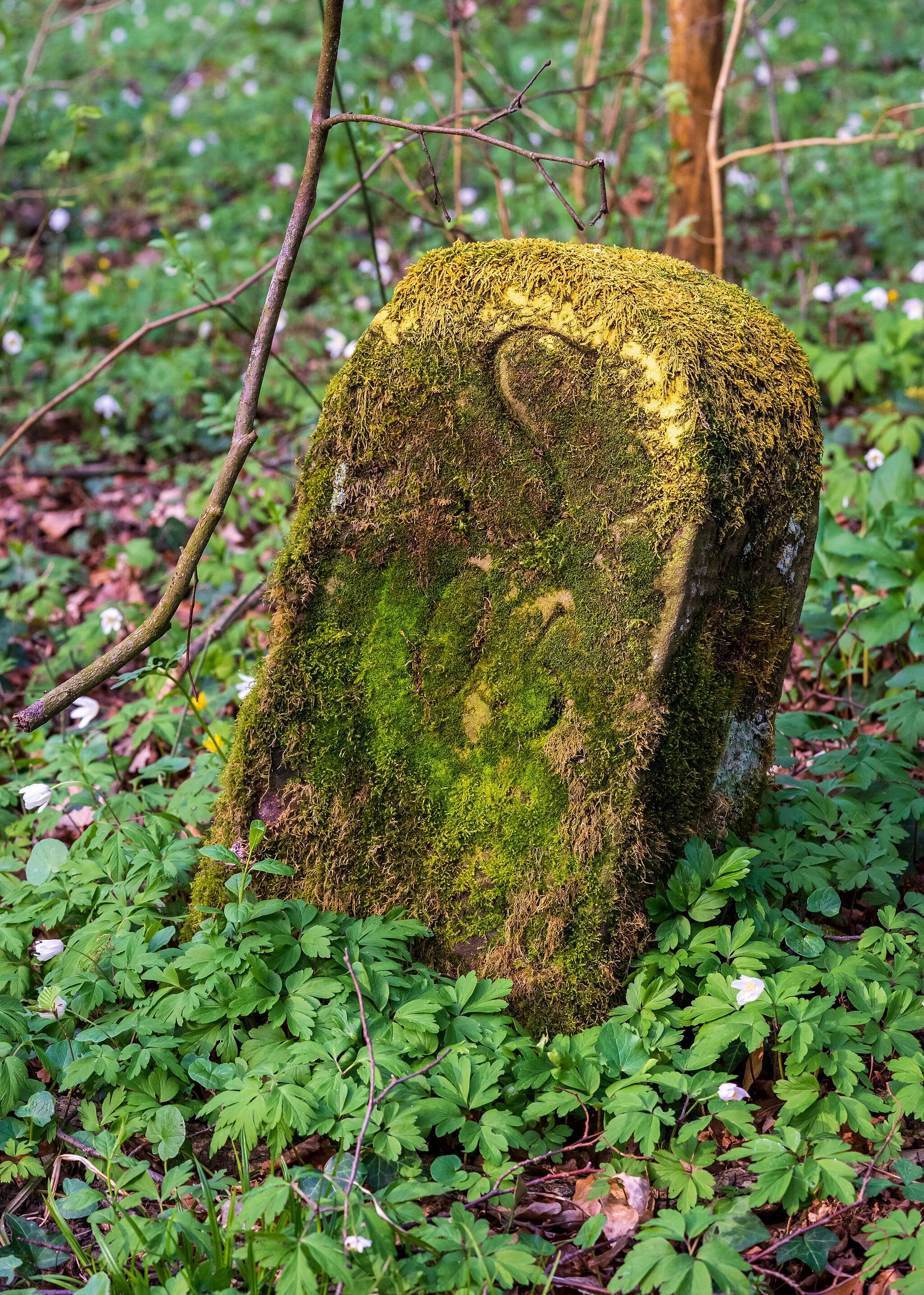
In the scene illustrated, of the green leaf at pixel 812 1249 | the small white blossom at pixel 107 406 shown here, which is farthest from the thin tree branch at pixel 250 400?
the small white blossom at pixel 107 406

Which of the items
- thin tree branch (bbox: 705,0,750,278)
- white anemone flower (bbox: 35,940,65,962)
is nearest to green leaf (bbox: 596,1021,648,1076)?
white anemone flower (bbox: 35,940,65,962)

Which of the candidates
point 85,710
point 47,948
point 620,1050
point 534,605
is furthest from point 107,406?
point 620,1050

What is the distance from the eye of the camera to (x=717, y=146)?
508cm

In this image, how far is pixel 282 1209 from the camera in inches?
69.7

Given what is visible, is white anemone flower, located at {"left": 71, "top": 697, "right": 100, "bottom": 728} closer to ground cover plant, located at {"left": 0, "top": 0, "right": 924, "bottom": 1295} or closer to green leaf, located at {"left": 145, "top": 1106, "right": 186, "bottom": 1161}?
ground cover plant, located at {"left": 0, "top": 0, "right": 924, "bottom": 1295}

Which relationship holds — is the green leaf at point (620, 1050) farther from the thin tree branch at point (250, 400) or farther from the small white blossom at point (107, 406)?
the small white blossom at point (107, 406)

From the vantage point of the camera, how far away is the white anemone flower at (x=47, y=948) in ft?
7.62

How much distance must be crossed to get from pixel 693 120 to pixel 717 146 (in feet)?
0.69

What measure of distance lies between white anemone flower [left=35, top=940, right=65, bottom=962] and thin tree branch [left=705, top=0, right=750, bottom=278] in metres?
4.02

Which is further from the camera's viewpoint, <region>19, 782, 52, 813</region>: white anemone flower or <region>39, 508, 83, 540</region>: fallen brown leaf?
<region>39, 508, 83, 540</region>: fallen brown leaf

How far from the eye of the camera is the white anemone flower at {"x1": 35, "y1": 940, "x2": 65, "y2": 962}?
2.32 meters

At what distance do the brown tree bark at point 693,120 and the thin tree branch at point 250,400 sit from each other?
2.63 metres

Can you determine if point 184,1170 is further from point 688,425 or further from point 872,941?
point 688,425

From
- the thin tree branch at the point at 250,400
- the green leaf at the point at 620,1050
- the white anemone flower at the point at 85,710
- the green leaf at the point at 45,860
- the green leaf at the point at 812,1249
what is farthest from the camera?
the white anemone flower at the point at 85,710
